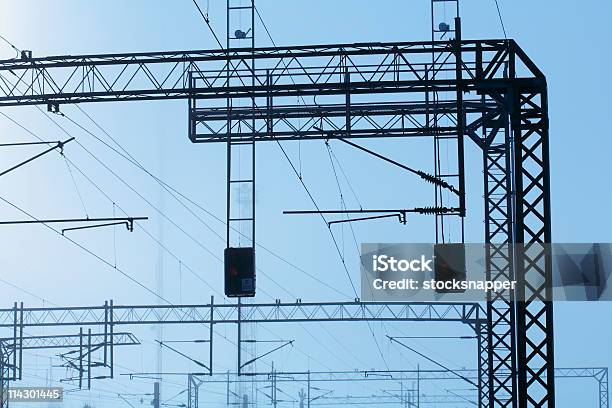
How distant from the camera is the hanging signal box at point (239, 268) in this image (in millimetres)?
20906

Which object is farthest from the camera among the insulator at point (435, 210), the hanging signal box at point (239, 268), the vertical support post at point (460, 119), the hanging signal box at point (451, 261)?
the hanging signal box at point (451, 261)

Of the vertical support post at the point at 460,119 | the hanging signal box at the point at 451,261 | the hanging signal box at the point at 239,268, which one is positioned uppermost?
the vertical support post at the point at 460,119

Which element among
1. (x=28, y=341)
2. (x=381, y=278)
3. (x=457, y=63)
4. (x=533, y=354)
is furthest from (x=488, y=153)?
(x=28, y=341)

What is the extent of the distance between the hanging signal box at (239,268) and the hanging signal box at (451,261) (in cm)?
770

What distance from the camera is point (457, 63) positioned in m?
20.5

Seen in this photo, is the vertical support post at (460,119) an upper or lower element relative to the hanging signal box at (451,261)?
upper

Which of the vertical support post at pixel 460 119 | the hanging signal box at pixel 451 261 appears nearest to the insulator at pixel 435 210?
the vertical support post at pixel 460 119

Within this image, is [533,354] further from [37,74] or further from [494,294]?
[37,74]

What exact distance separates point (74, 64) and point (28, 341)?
96.5ft

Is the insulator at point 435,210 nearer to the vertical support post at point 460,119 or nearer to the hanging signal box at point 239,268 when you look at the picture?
the vertical support post at point 460,119

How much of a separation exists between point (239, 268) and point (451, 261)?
8484 millimetres

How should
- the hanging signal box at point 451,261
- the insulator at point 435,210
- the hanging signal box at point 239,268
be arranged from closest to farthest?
the hanging signal box at point 239,268
the insulator at point 435,210
the hanging signal box at point 451,261

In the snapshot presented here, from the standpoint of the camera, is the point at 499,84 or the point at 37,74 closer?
the point at 499,84

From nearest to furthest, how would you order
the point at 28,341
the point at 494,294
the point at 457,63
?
the point at 457,63 → the point at 494,294 → the point at 28,341
